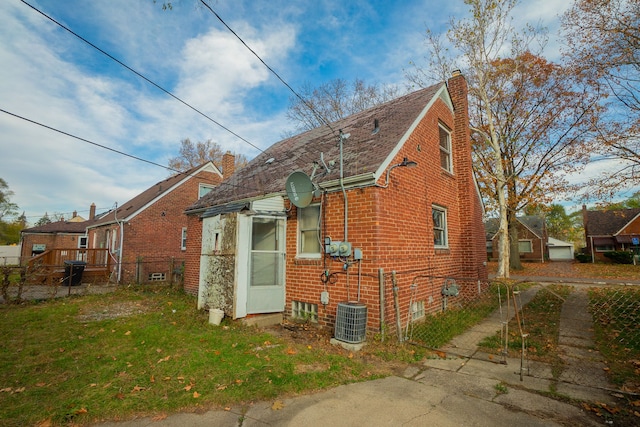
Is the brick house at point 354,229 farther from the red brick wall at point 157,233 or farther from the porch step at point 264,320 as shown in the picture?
the red brick wall at point 157,233

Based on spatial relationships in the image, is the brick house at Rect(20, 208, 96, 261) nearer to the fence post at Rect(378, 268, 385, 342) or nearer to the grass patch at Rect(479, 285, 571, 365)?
the fence post at Rect(378, 268, 385, 342)

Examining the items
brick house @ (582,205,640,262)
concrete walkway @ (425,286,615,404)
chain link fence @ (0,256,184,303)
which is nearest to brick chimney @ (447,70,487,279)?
concrete walkway @ (425,286,615,404)

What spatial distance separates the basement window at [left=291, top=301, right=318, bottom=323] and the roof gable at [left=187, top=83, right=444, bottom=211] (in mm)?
2966

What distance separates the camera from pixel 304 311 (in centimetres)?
738

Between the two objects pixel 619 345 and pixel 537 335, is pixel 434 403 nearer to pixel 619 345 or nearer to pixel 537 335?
pixel 537 335

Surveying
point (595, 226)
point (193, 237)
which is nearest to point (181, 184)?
point (193, 237)

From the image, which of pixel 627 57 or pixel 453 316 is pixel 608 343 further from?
pixel 627 57

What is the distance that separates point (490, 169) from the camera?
872 inches

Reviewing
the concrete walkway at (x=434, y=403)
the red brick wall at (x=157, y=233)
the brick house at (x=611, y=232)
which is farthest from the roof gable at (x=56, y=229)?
the brick house at (x=611, y=232)

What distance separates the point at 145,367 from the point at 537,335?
773cm

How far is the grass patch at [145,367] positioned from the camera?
362 centimetres

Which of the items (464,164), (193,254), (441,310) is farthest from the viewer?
(193,254)

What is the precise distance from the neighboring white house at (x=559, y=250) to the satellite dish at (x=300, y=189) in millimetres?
51027

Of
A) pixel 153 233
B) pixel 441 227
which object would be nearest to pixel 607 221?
pixel 441 227
